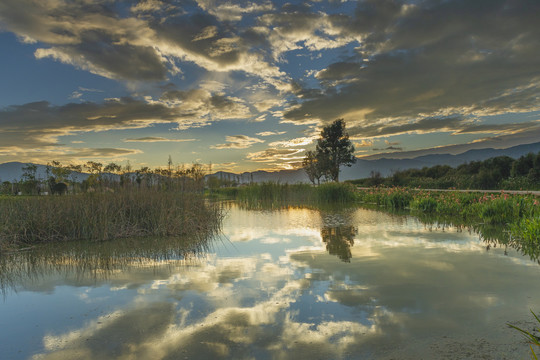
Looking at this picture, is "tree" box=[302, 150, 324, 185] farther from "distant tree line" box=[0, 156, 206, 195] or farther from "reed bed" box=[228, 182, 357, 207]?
"distant tree line" box=[0, 156, 206, 195]

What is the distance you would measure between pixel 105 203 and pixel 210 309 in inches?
281

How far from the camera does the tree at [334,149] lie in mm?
46688

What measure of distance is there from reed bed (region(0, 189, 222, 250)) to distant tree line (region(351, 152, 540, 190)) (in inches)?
845

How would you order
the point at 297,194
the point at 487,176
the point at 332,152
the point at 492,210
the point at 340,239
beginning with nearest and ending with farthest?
the point at 340,239, the point at 492,210, the point at 297,194, the point at 487,176, the point at 332,152

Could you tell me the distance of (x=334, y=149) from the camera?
47.9 meters

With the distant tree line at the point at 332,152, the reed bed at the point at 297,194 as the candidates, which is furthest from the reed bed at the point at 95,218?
the distant tree line at the point at 332,152

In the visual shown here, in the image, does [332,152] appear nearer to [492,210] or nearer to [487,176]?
[487,176]

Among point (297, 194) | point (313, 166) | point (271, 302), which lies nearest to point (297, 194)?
point (297, 194)

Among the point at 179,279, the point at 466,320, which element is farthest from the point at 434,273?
the point at 179,279

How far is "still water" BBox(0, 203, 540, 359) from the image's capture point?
331cm

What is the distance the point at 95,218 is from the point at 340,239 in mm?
6980

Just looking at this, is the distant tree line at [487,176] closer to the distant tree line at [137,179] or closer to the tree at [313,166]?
the tree at [313,166]

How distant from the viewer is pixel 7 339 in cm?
370

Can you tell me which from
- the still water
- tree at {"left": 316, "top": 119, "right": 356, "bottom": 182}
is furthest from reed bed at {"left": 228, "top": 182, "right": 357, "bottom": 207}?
tree at {"left": 316, "top": 119, "right": 356, "bottom": 182}
